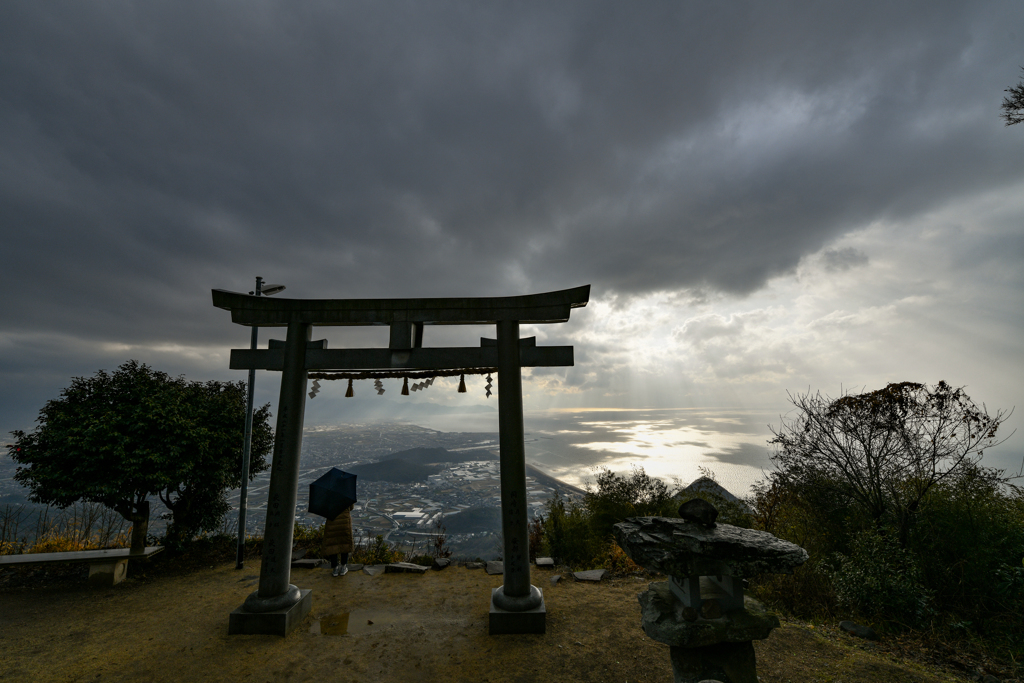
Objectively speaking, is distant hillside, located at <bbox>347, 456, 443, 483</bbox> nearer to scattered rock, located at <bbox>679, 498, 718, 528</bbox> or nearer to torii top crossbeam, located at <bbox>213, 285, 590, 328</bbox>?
torii top crossbeam, located at <bbox>213, 285, 590, 328</bbox>

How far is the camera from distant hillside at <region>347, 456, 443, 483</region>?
41656 mm

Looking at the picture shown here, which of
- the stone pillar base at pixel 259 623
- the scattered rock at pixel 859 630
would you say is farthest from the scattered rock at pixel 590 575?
the stone pillar base at pixel 259 623

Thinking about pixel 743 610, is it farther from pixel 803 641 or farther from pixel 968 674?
pixel 968 674

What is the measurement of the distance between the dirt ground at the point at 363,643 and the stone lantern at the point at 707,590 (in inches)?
61.4

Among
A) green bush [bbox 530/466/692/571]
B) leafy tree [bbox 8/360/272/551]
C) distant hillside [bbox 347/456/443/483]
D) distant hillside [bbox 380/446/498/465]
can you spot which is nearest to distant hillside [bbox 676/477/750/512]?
green bush [bbox 530/466/692/571]

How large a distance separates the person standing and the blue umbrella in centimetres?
21

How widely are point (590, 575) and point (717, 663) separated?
198 inches

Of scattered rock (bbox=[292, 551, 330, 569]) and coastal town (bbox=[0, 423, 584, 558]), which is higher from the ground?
scattered rock (bbox=[292, 551, 330, 569])

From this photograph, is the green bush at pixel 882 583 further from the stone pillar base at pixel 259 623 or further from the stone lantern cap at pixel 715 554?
the stone pillar base at pixel 259 623

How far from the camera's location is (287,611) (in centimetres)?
618

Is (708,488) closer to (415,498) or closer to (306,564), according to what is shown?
(306,564)

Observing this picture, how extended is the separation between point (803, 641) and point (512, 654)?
4.52m

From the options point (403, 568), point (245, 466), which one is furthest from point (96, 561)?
point (403, 568)

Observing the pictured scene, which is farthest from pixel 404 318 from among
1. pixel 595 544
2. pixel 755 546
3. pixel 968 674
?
pixel 968 674
